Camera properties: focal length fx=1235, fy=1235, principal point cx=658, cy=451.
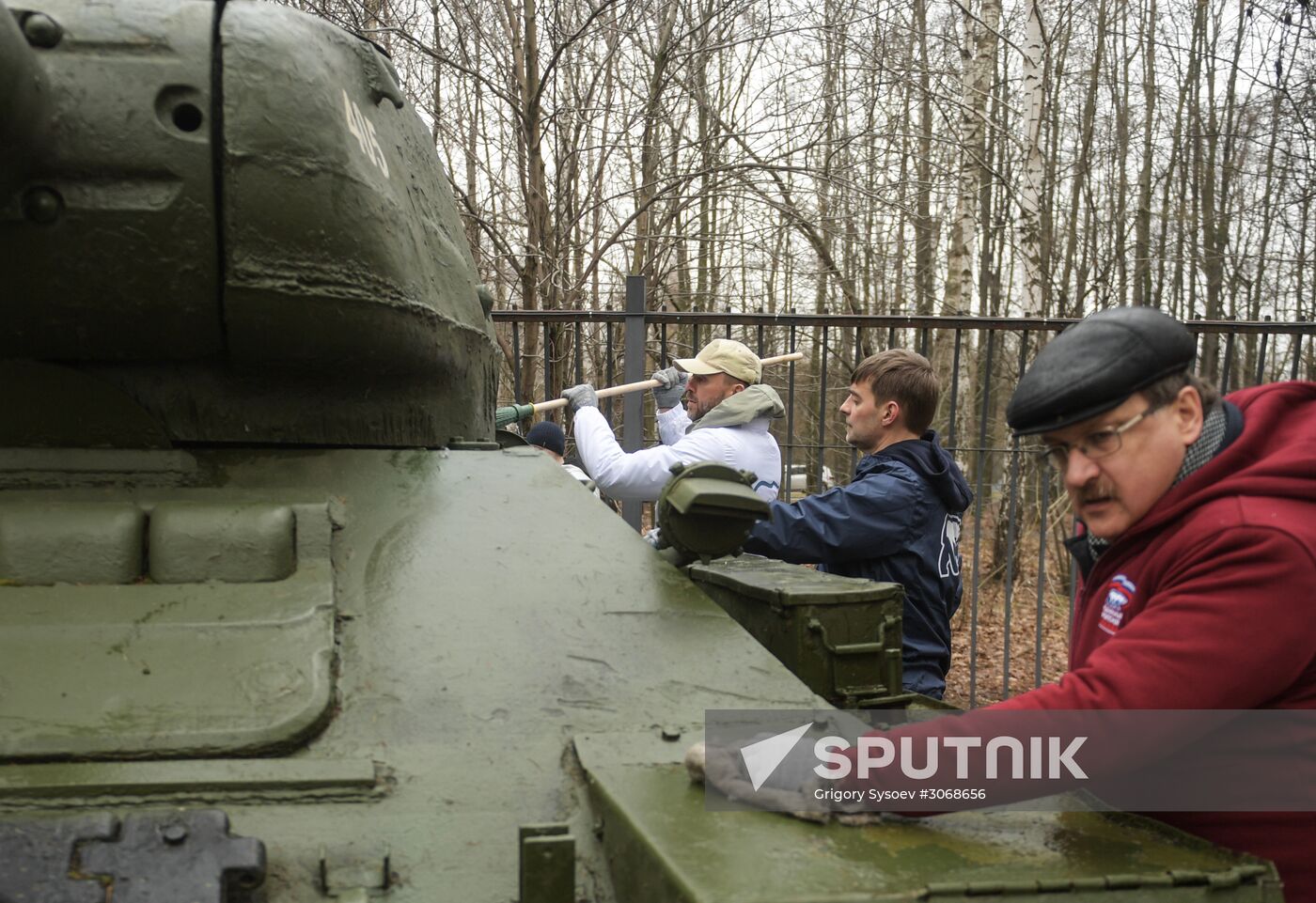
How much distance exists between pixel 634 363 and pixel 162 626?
4.20 metres

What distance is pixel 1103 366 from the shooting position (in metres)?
1.87

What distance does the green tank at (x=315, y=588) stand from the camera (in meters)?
1.79

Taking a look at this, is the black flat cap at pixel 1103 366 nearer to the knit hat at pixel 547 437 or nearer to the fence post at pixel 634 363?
the fence post at pixel 634 363

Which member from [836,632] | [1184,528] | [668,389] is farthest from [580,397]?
[1184,528]

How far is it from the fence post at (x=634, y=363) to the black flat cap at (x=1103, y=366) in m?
4.37

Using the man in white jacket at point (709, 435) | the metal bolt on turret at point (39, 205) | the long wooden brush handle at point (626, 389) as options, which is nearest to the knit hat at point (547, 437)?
the long wooden brush handle at point (626, 389)

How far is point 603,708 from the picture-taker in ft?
7.61

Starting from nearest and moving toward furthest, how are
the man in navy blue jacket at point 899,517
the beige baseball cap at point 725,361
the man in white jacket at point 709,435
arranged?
the man in navy blue jacket at point 899,517
the man in white jacket at point 709,435
the beige baseball cap at point 725,361

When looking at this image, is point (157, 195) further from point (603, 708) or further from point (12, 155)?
point (603, 708)

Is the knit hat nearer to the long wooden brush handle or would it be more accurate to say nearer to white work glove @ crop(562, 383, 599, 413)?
the long wooden brush handle

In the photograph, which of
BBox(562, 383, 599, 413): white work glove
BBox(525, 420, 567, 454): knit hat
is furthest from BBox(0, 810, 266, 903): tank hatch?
BBox(525, 420, 567, 454): knit hat

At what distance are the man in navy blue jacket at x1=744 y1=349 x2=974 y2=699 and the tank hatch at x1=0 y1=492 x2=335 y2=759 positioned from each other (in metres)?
1.49

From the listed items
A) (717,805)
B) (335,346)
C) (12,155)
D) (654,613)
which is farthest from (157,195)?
(717,805)

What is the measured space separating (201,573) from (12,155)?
0.88m
